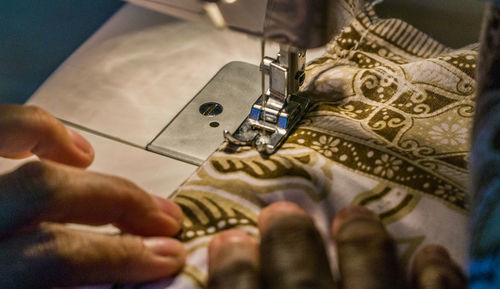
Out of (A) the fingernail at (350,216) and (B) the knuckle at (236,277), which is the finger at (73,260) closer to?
(B) the knuckle at (236,277)

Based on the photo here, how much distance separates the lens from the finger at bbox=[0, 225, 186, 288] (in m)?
0.48

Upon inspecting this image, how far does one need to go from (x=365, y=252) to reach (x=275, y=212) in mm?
100

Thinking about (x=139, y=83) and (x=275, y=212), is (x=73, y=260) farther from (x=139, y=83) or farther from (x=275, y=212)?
(x=139, y=83)

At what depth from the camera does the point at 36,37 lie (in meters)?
0.87

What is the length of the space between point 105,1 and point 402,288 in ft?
2.38

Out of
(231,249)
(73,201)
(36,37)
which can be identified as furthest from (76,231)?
(36,37)

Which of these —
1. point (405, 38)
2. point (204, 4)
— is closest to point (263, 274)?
point (204, 4)

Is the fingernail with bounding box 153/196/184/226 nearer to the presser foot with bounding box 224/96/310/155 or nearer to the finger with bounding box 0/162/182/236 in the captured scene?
the finger with bounding box 0/162/182/236

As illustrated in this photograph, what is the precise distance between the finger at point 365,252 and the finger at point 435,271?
2 cm

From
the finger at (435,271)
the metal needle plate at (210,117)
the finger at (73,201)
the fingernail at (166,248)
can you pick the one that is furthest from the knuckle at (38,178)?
the finger at (435,271)

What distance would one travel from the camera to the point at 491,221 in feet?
1.45

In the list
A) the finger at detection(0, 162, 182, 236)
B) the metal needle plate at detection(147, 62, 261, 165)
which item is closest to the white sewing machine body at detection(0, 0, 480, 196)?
the metal needle plate at detection(147, 62, 261, 165)

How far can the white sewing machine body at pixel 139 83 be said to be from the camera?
0.72 m

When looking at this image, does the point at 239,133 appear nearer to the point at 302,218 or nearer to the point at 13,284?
the point at 302,218
